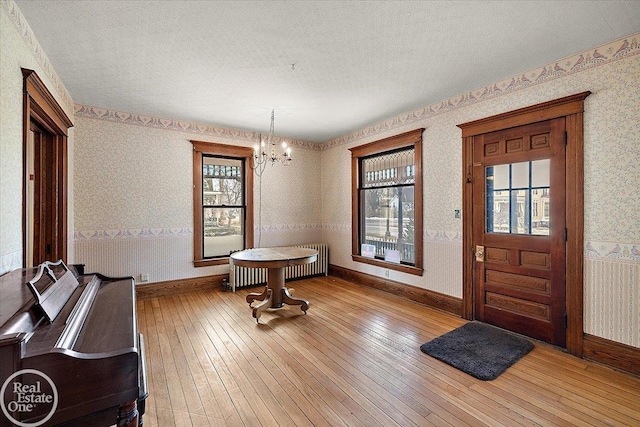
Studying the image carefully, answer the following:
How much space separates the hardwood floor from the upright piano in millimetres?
958

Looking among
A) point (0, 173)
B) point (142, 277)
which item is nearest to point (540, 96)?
point (0, 173)

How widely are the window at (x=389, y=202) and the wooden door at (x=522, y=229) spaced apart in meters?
0.83

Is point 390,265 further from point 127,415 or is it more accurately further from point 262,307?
point 127,415

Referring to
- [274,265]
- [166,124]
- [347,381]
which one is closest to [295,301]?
[274,265]

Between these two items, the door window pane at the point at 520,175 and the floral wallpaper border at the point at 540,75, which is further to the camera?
the door window pane at the point at 520,175

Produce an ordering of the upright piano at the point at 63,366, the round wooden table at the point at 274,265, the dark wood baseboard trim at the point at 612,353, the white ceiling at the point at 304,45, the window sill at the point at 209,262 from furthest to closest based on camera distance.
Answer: the window sill at the point at 209,262 < the round wooden table at the point at 274,265 < the dark wood baseboard trim at the point at 612,353 < the white ceiling at the point at 304,45 < the upright piano at the point at 63,366

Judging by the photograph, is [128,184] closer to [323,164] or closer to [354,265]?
[323,164]

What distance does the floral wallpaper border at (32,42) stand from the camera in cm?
191

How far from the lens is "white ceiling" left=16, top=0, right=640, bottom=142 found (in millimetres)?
2018

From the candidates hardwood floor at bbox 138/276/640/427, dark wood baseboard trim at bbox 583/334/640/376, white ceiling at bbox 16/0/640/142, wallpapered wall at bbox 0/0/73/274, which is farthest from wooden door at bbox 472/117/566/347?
wallpapered wall at bbox 0/0/73/274

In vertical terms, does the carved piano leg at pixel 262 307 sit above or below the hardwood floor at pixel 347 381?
above

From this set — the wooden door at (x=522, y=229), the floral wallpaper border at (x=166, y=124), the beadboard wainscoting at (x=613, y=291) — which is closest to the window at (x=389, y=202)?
the wooden door at (x=522, y=229)

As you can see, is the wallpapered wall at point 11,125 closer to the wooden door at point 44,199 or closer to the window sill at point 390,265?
the wooden door at point 44,199

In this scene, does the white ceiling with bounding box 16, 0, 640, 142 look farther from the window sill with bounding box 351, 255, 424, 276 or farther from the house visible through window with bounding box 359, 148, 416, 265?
the window sill with bounding box 351, 255, 424, 276
